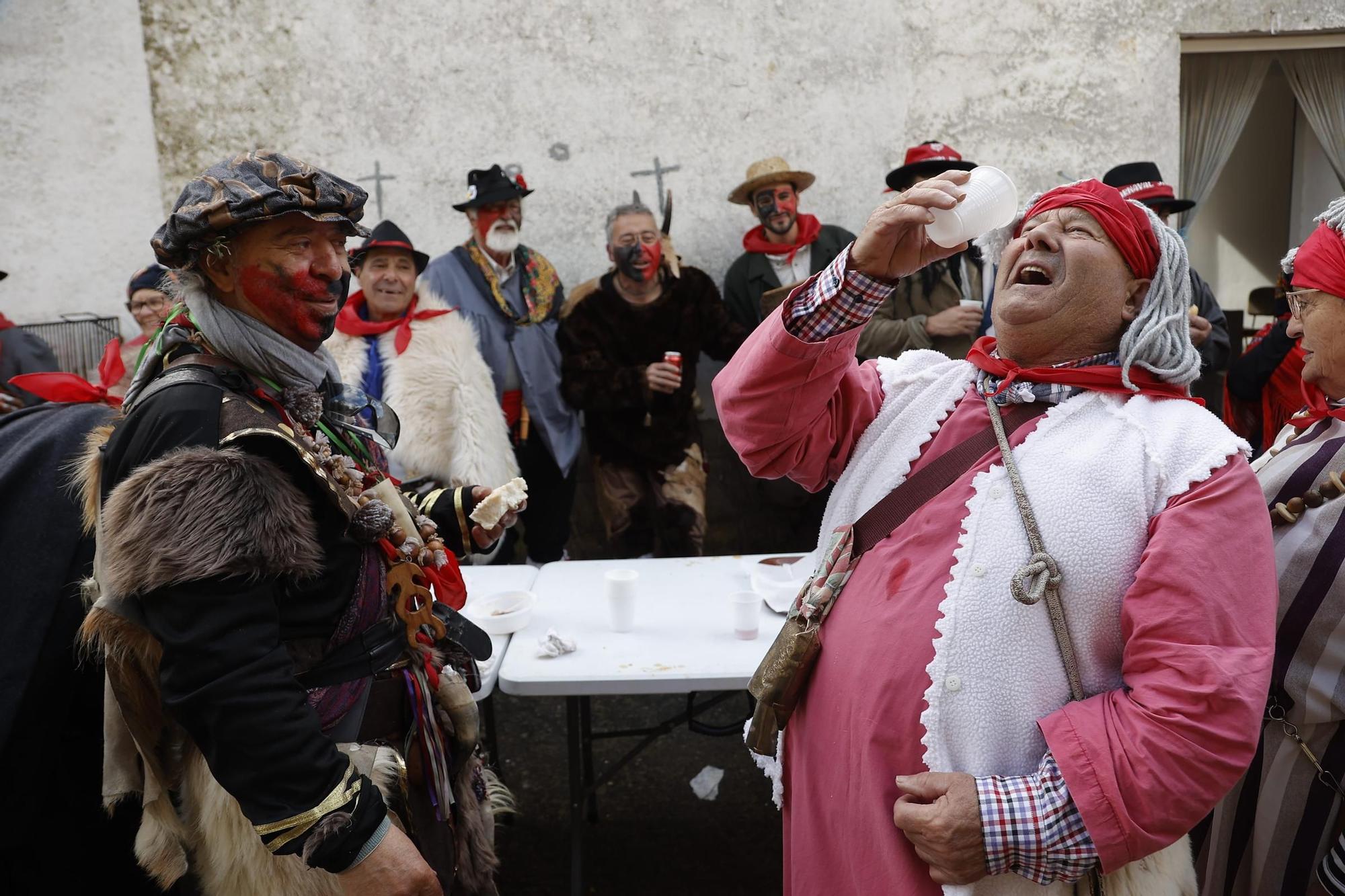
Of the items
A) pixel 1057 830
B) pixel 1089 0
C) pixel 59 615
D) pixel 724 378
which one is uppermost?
pixel 1089 0

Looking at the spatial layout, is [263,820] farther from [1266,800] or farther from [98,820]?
[1266,800]

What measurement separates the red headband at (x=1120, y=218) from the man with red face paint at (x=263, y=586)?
120cm

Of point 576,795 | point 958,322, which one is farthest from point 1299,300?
point 958,322

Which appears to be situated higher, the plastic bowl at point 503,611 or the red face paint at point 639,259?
the red face paint at point 639,259

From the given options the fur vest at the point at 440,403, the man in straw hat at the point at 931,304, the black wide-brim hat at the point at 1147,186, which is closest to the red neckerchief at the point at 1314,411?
the man in straw hat at the point at 931,304

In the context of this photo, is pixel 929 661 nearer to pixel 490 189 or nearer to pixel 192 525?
pixel 192 525

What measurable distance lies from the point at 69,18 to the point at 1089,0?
628cm

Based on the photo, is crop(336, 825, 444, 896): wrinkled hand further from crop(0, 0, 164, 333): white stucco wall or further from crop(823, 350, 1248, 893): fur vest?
crop(0, 0, 164, 333): white stucco wall

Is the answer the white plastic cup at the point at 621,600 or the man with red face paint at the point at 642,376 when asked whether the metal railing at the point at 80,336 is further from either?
the white plastic cup at the point at 621,600

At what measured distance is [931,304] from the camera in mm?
4586

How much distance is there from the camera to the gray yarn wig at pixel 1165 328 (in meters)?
1.40

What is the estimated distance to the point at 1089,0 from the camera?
5.72 meters

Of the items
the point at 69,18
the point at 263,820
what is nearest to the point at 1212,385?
the point at 263,820

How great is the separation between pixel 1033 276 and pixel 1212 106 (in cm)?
648
